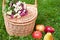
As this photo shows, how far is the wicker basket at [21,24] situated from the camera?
291 cm

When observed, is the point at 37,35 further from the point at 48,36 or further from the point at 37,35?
the point at 48,36

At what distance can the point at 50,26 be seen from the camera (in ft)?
10.9

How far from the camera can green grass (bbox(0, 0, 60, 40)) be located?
124 inches

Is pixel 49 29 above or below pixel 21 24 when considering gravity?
below

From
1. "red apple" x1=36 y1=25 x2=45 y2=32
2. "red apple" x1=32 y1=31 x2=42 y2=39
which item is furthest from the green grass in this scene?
"red apple" x1=36 y1=25 x2=45 y2=32

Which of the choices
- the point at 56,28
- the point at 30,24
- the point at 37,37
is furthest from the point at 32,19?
the point at 56,28

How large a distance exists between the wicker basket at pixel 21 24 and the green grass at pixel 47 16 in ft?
0.26

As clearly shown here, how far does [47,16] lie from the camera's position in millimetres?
3549

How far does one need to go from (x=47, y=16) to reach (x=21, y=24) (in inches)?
29.7

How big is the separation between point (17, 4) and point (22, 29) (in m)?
0.33

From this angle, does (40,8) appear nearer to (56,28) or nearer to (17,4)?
(56,28)

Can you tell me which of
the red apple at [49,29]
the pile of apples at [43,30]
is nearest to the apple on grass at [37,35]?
the pile of apples at [43,30]

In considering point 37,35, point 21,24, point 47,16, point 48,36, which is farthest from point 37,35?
point 47,16

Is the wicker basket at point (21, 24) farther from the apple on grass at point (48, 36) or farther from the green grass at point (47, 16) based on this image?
the apple on grass at point (48, 36)
